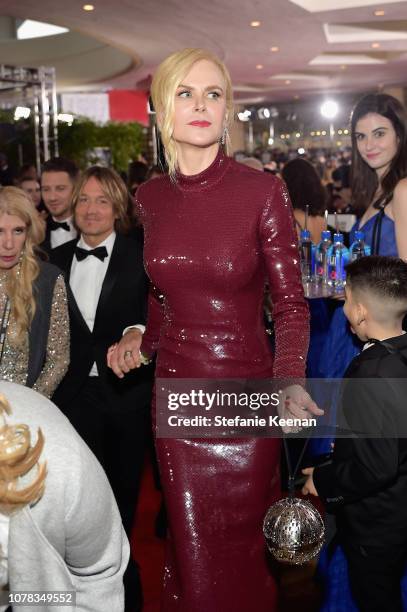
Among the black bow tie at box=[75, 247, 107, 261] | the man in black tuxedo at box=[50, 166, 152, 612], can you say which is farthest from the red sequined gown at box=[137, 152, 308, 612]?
the black bow tie at box=[75, 247, 107, 261]

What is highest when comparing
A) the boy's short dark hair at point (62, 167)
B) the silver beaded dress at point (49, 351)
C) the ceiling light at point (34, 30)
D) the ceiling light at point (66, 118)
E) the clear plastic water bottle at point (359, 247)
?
the ceiling light at point (34, 30)

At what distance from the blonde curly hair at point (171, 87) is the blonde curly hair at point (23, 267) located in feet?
2.93

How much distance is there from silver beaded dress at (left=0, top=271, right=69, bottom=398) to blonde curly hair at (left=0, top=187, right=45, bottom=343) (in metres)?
0.03

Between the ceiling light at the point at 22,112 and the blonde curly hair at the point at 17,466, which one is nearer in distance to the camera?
the blonde curly hair at the point at 17,466

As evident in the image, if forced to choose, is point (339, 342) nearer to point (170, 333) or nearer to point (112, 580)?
point (170, 333)

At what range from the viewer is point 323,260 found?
3.68m

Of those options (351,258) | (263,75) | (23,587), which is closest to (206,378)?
(23,587)

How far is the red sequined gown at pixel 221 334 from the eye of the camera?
6.39ft

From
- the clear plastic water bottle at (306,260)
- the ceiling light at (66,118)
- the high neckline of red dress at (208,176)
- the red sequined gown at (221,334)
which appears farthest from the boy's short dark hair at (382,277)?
the ceiling light at (66,118)

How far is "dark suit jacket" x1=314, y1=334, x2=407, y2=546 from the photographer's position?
6.82 ft

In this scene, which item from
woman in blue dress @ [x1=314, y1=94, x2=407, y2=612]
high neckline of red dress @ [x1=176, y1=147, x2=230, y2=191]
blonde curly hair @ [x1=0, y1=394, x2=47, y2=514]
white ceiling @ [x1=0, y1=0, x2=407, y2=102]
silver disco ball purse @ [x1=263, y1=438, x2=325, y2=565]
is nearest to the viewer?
blonde curly hair @ [x1=0, y1=394, x2=47, y2=514]

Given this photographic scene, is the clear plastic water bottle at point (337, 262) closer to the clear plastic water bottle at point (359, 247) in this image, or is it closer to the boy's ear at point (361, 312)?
the clear plastic water bottle at point (359, 247)

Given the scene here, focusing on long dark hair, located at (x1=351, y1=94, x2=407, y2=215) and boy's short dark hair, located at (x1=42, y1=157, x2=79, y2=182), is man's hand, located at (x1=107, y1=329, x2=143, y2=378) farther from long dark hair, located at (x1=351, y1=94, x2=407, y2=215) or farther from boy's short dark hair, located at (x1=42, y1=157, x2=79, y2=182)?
boy's short dark hair, located at (x1=42, y1=157, x2=79, y2=182)

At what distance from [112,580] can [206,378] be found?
0.85m
